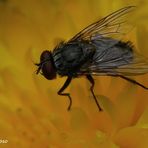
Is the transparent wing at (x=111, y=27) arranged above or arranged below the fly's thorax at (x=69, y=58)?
above

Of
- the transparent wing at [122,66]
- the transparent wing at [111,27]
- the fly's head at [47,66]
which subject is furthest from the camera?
the transparent wing at [111,27]

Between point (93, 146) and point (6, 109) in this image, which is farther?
point (6, 109)

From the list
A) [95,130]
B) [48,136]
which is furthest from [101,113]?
[48,136]

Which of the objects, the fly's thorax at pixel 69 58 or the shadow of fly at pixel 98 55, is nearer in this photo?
the shadow of fly at pixel 98 55

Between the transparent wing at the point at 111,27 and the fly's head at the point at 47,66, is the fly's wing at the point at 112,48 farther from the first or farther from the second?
the fly's head at the point at 47,66

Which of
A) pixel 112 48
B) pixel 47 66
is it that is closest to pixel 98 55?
pixel 112 48

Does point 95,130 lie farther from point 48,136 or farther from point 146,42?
point 146,42

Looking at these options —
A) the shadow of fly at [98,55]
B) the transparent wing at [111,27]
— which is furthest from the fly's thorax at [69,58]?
the transparent wing at [111,27]
